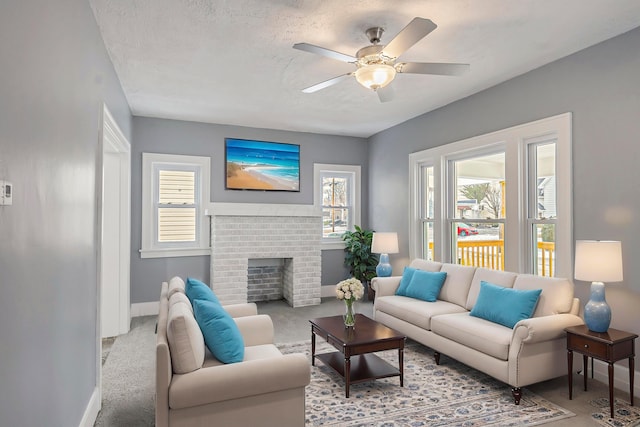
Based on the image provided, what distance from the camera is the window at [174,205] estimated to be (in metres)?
5.46

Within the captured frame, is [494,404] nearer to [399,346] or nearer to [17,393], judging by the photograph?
[399,346]

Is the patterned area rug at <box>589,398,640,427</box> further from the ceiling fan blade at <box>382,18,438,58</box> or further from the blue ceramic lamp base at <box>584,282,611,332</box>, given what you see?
the ceiling fan blade at <box>382,18,438,58</box>

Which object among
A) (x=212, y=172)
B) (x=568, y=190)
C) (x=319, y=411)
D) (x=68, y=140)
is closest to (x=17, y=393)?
(x=68, y=140)

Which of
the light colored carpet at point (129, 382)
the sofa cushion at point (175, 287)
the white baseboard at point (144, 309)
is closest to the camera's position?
the light colored carpet at point (129, 382)

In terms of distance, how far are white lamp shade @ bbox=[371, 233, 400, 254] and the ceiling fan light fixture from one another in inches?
117

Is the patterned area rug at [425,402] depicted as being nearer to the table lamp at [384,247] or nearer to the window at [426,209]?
the table lamp at [384,247]

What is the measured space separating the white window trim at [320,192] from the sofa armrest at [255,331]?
3506 millimetres

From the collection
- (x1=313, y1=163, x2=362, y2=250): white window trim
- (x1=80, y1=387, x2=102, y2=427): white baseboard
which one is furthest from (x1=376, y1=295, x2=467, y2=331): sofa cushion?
(x1=80, y1=387, x2=102, y2=427): white baseboard

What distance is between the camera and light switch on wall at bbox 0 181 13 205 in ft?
4.22

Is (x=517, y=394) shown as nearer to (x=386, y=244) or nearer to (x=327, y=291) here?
(x=386, y=244)

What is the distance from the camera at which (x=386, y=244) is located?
18.1 feet

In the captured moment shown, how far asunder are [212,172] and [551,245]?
4444 millimetres

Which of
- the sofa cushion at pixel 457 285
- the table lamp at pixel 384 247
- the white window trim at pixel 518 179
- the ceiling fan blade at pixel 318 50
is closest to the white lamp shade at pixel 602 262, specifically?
the white window trim at pixel 518 179

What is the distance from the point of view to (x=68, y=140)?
82.7 inches
